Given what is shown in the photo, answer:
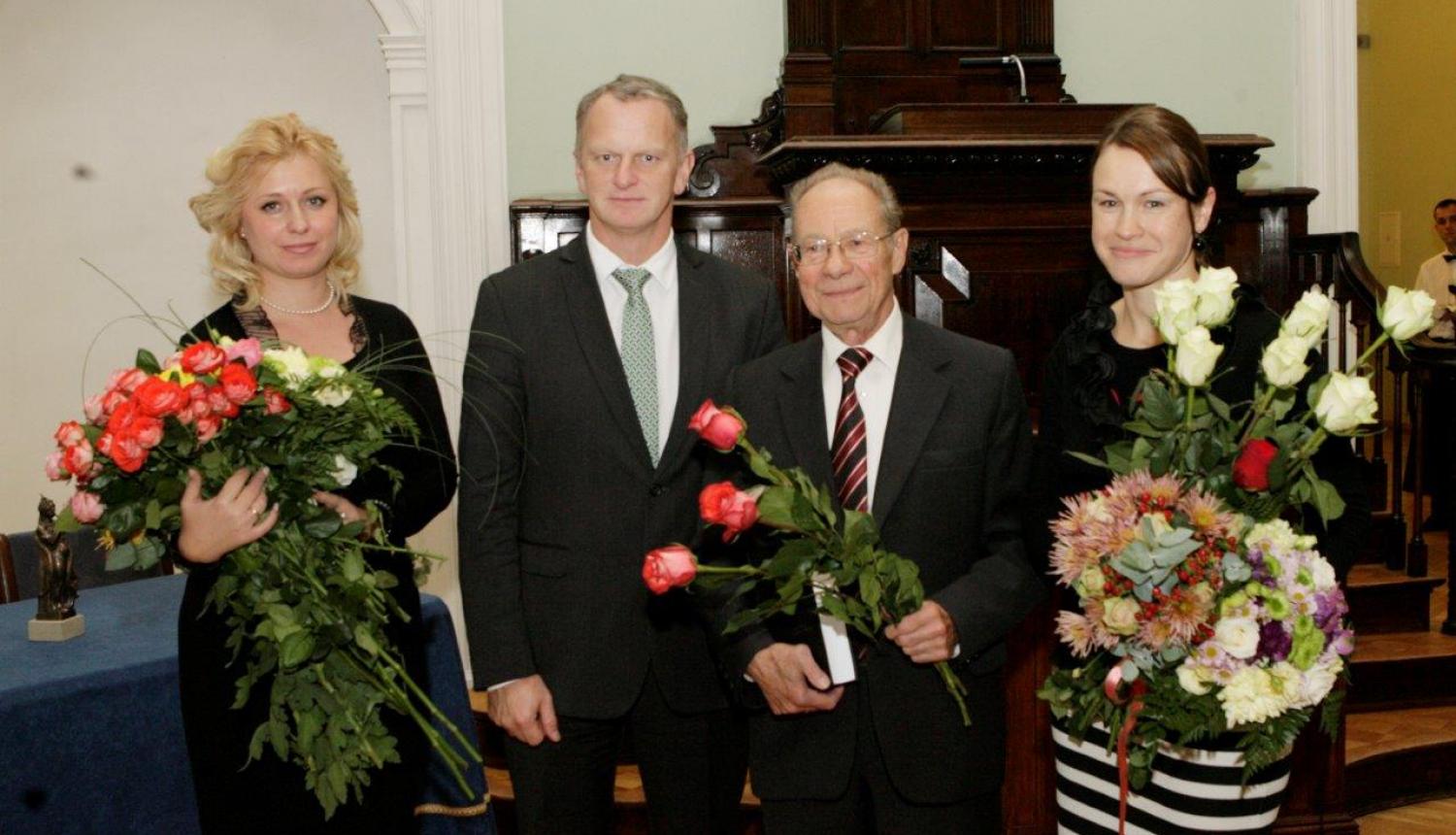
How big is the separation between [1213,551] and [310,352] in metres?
1.46

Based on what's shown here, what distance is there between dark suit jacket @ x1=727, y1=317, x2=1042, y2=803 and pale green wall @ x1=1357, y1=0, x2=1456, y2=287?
9404 mm

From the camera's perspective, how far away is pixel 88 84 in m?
5.52

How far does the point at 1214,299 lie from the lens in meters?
1.85

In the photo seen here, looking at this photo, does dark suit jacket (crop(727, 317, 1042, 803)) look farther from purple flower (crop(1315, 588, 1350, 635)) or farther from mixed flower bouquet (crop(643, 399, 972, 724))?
purple flower (crop(1315, 588, 1350, 635))

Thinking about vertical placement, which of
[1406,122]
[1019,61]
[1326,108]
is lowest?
[1326,108]

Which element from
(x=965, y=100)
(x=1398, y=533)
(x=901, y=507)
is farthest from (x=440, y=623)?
(x=1398, y=533)

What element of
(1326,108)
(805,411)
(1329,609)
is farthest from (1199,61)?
(1329,609)

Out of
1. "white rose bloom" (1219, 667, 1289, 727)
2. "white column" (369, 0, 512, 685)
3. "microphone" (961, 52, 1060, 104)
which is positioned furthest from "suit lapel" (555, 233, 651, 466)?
"microphone" (961, 52, 1060, 104)

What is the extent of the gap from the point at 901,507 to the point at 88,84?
4526mm

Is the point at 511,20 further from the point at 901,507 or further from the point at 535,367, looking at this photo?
the point at 901,507

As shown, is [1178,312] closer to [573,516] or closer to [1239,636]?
[1239,636]

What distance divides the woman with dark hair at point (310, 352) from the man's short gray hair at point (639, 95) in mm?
432

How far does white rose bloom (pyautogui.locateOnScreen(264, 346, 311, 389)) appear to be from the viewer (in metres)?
2.03

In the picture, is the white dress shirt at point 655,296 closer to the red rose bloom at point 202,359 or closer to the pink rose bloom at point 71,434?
the red rose bloom at point 202,359
